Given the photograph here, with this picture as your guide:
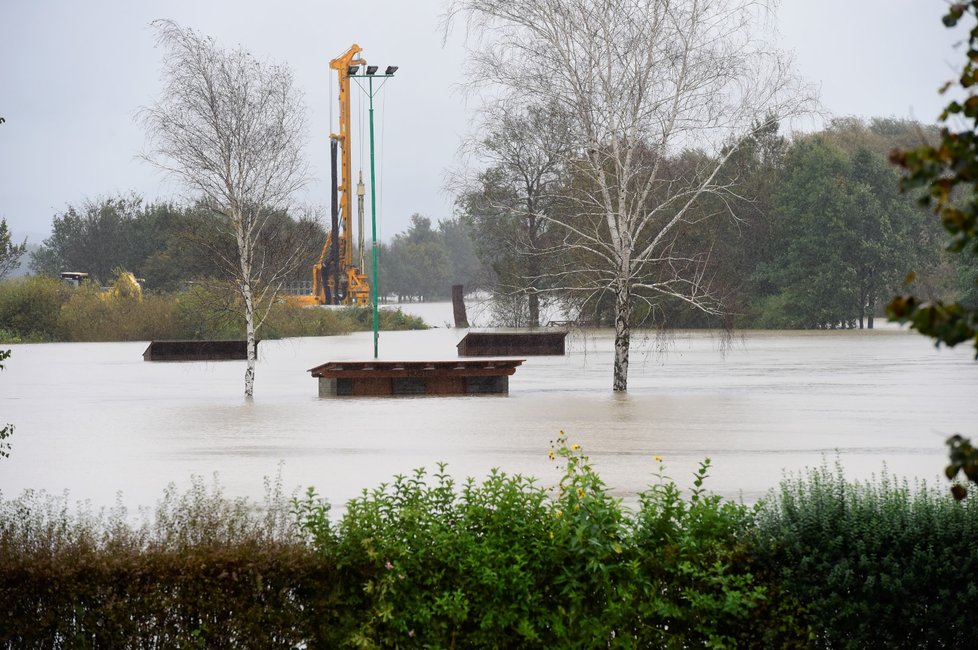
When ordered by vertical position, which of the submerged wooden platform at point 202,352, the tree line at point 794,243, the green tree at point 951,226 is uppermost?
the tree line at point 794,243

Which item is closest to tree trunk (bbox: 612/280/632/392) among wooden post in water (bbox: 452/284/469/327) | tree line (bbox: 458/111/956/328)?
tree line (bbox: 458/111/956/328)

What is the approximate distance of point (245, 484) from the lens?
12078 mm

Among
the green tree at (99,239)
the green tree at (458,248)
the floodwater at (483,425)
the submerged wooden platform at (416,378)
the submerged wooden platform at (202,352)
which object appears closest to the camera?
the floodwater at (483,425)

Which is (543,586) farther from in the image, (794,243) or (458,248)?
(458,248)

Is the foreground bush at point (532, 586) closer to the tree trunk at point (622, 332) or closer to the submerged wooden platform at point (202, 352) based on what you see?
the tree trunk at point (622, 332)

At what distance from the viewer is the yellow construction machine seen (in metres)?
58.1

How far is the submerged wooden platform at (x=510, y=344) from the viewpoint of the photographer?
118 ft

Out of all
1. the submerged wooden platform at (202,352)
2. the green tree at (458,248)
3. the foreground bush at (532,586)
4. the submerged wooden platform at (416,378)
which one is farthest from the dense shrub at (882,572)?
the green tree at (458,248)

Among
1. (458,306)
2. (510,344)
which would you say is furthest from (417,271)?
(510,344)

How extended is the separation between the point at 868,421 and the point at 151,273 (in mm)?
56616

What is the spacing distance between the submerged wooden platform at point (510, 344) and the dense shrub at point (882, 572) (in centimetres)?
2984

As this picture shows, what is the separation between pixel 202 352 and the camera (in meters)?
35.9

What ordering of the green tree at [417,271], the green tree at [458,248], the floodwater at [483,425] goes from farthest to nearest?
1. the green tree at [458,248]
2. the green tree at [417,271]
3. the floodwater at [483,425]

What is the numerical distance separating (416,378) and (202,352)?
48.6ft
